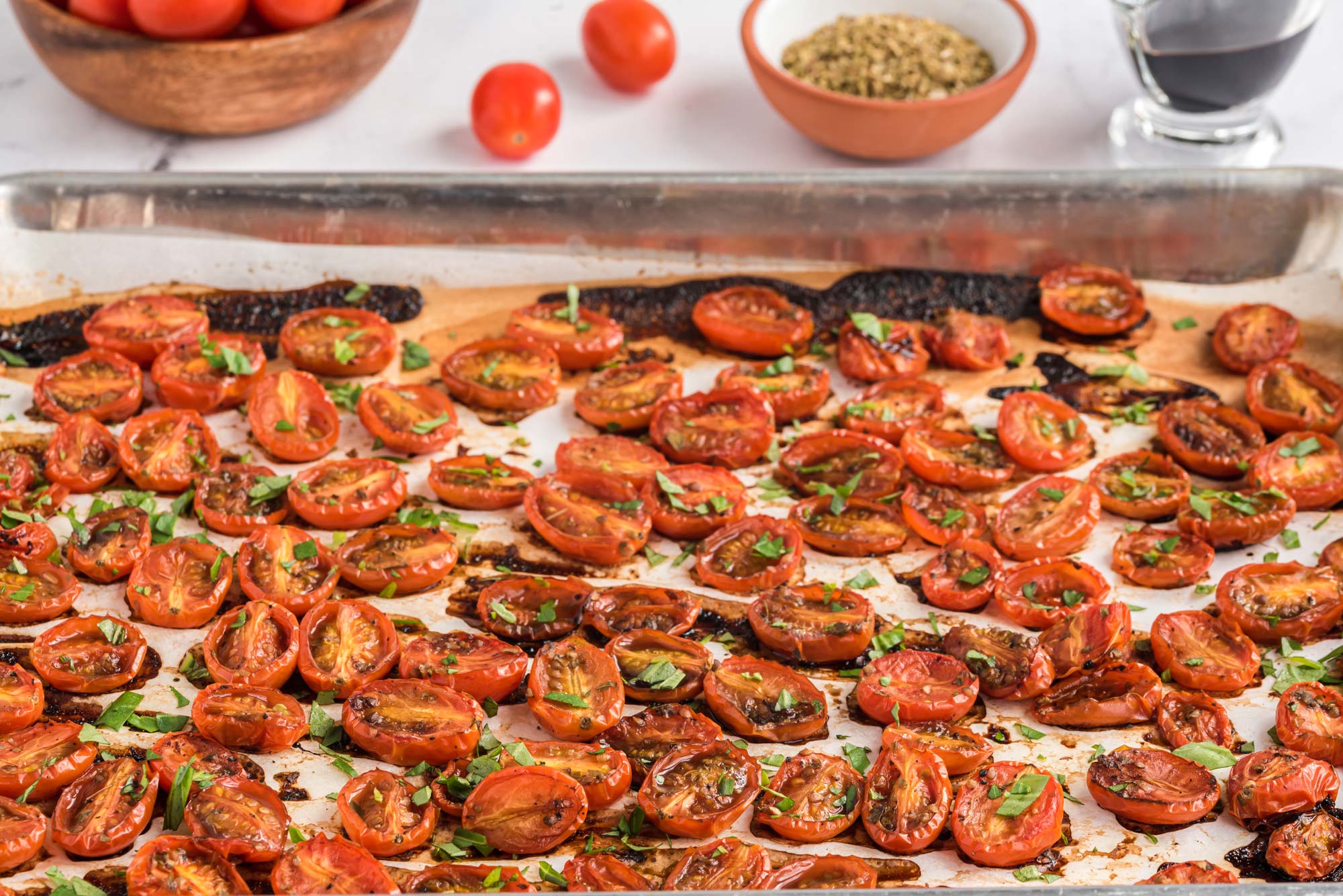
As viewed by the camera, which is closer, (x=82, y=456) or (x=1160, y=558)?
(x=1160, y=558)

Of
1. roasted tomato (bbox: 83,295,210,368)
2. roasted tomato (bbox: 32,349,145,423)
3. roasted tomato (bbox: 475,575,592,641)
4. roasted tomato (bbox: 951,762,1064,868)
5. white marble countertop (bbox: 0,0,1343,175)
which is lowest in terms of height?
roasted tomato (bbox: 951,762,1064,868)

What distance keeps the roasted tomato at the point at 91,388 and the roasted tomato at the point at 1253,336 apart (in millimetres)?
2841

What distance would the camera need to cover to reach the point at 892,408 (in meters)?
3.66

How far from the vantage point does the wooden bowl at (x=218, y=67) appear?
13.4ft

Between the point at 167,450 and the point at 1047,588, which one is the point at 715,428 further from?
the point at 167,450

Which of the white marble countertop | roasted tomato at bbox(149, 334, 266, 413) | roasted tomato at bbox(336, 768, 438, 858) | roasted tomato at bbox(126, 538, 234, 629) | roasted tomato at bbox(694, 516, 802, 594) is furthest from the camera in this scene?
the white marble countertop

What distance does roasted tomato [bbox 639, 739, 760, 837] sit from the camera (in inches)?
105

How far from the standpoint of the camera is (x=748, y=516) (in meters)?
3.37

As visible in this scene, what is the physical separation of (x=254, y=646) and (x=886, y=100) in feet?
8.05

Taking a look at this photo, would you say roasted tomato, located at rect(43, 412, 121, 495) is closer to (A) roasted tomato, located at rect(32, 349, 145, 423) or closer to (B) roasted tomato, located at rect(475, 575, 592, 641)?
(A) roasted tomato, located at rect(32, 349, 145, 423)

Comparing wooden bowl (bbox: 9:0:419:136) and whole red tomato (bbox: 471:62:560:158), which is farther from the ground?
wooden bowl (bbox: 9:0:419:136)

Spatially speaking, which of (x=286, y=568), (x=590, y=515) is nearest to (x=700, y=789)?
(x=590, y=515)

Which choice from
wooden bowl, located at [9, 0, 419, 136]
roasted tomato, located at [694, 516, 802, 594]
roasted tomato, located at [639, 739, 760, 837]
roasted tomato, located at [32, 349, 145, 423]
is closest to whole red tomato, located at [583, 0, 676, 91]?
wooden bowl, located at [9, 0, 419, 136]

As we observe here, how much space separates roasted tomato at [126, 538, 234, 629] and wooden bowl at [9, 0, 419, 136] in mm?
1617
